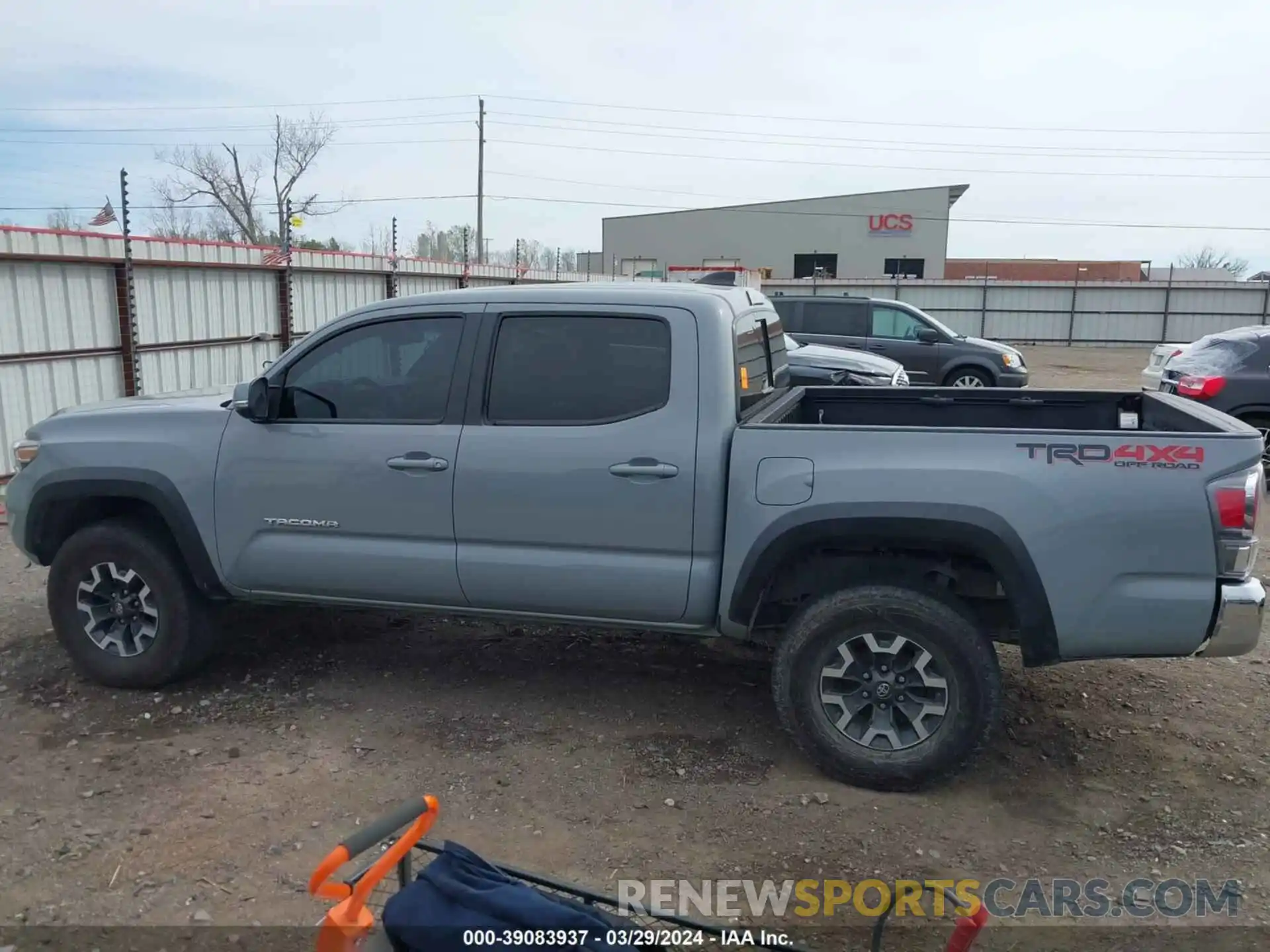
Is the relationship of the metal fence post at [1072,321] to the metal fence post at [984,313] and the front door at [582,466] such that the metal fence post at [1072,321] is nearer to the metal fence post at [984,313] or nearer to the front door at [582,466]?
the metal fence post at [984,313]

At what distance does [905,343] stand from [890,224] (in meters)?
32.2

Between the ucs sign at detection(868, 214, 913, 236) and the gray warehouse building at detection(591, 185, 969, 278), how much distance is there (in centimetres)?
3

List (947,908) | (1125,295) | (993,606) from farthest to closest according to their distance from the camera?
(1125,295) < (993,606) < (947,908)

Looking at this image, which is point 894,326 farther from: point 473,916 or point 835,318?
point 473,916

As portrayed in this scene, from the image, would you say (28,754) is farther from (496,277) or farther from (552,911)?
(496,277)

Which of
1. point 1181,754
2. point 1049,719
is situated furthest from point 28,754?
point 1181,754

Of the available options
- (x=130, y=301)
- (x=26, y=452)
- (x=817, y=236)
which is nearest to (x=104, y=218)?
(x=130, y=301)

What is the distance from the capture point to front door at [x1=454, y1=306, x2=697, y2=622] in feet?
13.6

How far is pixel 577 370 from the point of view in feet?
14.4

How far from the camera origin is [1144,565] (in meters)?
3.66

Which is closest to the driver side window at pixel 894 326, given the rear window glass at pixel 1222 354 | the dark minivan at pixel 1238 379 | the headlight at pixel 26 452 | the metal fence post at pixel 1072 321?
the rear window glass at pixel 1222 354

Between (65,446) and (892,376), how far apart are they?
29.8ft

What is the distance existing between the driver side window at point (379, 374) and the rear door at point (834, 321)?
40.7 feet

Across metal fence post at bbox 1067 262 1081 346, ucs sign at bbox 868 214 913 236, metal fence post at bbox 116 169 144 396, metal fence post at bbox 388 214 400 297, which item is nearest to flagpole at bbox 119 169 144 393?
metal fence post at bbox 116 169 144 396
